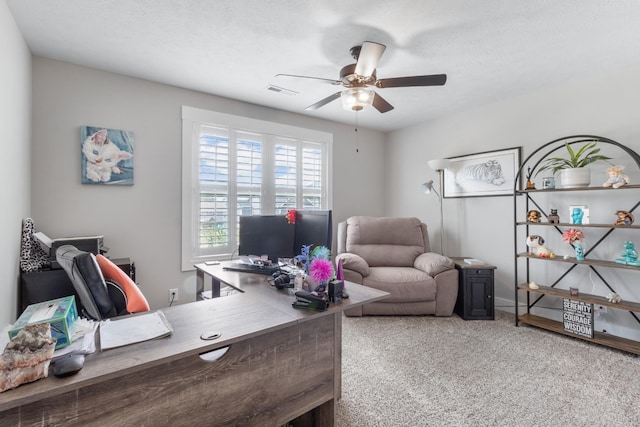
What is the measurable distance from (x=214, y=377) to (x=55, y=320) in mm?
598

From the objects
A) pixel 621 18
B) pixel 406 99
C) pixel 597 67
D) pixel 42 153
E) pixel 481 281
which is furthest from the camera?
pixel 406 99

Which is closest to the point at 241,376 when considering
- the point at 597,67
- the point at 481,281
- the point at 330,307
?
the point at 330,307

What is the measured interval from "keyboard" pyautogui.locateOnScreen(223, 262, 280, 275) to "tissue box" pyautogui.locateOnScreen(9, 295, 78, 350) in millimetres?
1158

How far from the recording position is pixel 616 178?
2.50 metres

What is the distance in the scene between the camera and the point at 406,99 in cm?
352

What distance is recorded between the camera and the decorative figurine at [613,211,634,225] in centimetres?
249

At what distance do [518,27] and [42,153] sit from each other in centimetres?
395

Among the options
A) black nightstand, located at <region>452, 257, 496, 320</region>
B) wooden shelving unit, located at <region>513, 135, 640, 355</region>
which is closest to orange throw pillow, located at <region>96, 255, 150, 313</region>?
black nightstand, located at <region>452, 257, 496, 320</region>

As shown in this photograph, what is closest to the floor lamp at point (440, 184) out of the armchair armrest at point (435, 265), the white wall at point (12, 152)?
the armchair armrest at point (435, 265)

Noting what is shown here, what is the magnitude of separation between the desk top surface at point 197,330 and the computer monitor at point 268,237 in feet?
1.64

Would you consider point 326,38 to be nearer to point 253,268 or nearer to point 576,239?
point 253,268

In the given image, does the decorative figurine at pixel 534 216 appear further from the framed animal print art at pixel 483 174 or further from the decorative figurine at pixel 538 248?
the framed animal print art at pixel 483 174

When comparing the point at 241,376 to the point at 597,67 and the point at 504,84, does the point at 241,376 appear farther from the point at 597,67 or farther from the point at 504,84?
the point at 597,67

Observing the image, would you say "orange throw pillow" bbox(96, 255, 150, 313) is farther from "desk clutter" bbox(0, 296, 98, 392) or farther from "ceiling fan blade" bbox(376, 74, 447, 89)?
"ceiling fan blade" bbox(376, 74, 447, 89)
